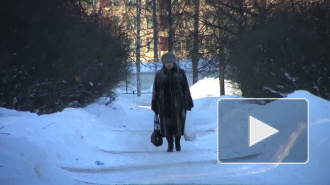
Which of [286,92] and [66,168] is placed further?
[286,92]

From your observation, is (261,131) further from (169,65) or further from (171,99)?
(169,65)

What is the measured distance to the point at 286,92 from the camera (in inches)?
489

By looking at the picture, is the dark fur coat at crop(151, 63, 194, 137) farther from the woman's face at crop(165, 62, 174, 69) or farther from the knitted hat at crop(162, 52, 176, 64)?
the knitted hat at crop(162, 52, 176, 64)

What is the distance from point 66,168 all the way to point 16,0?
6.18 meters

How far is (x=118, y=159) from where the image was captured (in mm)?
8609

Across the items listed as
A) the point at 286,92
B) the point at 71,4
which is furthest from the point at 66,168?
the point at 71,4

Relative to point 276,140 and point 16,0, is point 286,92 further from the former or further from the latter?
point 16,0

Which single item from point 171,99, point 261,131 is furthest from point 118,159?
point 261,131
